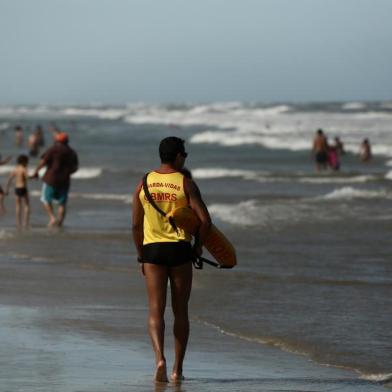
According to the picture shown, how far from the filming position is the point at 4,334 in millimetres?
7992

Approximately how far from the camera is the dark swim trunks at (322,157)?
100 feet

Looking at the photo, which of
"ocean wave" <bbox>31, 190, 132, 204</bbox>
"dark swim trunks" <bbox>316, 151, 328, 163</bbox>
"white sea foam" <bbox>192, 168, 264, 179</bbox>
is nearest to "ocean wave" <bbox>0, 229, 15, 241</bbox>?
"ocean wave" <bbox>31, 190, 132, 204</bbox>

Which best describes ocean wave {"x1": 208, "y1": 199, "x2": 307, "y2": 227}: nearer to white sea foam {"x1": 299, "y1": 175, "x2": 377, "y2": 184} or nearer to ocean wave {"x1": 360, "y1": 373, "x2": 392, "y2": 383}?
white sea foam {"x1": 299, "y1": 175, "x2": 377, "y2": 184}

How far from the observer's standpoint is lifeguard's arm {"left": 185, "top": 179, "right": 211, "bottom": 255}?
255 inches

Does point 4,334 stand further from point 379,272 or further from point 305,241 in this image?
point 305,241

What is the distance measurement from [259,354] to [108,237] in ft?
24.5

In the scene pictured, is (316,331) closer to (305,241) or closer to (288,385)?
(288,385)

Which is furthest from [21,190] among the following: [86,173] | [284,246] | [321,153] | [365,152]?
[365,152]

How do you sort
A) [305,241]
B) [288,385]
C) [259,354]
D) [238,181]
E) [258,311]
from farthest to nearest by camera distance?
1. [238,181]
2. [305,241]
3. [258,311]
4. [259,354]
5. [288,385]

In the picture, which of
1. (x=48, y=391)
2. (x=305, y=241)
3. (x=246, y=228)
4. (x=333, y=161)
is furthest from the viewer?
(x=333, y=161)

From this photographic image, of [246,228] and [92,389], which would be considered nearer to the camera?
[92,389]

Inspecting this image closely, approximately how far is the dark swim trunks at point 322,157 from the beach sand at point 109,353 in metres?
20.3

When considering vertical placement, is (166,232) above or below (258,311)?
above

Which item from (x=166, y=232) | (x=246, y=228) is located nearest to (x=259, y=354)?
(x=166, y=232)
